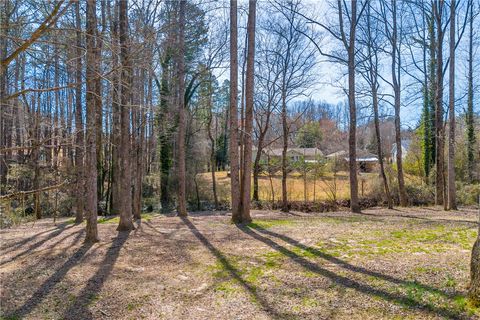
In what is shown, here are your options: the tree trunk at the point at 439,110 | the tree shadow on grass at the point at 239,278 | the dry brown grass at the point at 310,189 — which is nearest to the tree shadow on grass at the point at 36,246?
the tree shadow on grass at the point at 239,278

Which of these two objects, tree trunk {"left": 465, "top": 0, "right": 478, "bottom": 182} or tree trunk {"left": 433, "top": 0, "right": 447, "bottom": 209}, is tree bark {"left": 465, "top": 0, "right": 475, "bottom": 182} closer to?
tree trunk {"left": 465, "top": 0, "right": 478, "bottom": 182}

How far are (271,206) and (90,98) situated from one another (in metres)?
10.6

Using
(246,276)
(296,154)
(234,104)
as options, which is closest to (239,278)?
(246,276)

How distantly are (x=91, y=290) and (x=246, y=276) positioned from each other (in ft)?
5.62

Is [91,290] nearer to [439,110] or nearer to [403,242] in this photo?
[403,242]

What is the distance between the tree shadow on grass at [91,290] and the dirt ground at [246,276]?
0.01 meters

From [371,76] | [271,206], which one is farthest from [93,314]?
[371,76]

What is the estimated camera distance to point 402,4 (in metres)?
12.7

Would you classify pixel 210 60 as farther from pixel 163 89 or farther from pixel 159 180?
pixel 159 180

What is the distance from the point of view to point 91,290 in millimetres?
3428

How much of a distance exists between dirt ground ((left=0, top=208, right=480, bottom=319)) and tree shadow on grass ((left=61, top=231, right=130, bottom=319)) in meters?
0.01

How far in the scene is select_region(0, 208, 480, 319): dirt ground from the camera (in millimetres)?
2852

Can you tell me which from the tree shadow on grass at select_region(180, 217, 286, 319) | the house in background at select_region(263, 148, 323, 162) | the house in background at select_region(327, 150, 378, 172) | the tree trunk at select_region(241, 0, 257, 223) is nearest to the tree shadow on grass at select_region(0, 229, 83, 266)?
the tree shadow on grass at select_region(180, 217, 286, 319)

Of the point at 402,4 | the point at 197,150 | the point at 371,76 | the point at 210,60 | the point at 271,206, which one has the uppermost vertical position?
the point at 402,4
